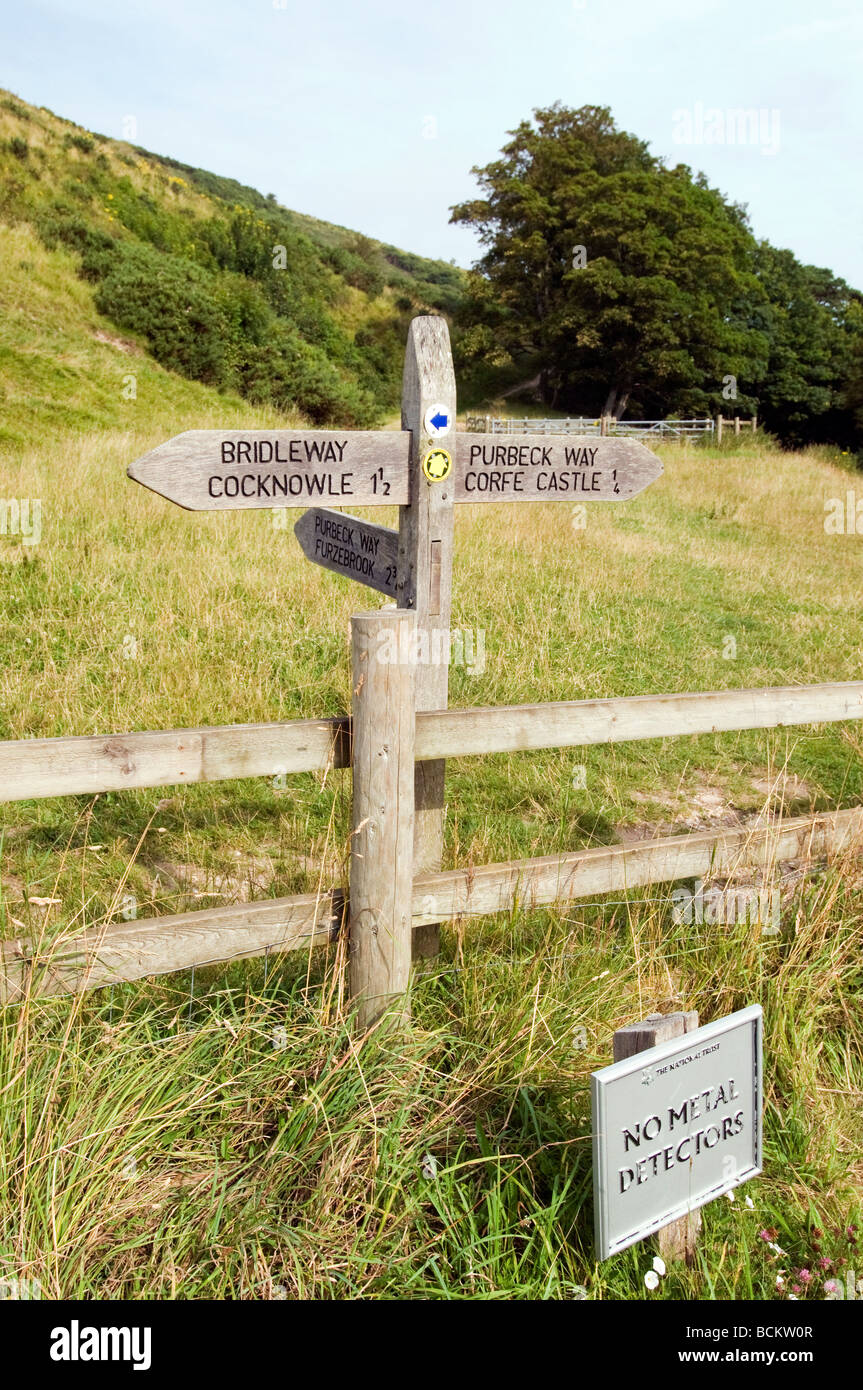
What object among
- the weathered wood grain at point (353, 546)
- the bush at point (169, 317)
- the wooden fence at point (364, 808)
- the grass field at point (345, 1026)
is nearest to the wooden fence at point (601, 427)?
the bush at point (169, 317)

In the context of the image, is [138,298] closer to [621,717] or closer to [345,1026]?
[621,717]

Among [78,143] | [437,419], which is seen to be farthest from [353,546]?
[78,143]

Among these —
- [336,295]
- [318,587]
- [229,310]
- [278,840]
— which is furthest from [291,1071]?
[336,295]

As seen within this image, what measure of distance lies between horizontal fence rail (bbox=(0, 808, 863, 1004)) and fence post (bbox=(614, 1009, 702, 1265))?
0.80 metres

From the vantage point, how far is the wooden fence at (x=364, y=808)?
242 cm

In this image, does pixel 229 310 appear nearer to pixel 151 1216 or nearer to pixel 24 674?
pixel 24 674

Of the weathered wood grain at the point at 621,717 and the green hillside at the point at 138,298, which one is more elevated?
the green hillside at the point at 138,298

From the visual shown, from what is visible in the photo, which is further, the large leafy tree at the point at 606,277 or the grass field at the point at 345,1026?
the large leafy tree at the point at 606,277

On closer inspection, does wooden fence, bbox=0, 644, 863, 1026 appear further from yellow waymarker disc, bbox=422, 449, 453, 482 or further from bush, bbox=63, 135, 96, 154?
bush, bbox=63, 135, 96, 154

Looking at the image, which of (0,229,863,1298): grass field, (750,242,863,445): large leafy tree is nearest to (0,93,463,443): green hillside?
(0,229,863,1298): grass field

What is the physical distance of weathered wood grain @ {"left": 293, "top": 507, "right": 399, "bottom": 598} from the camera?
3316 mm

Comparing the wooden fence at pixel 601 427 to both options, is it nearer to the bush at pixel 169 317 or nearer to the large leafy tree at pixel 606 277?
the large leafy tree at pixel 606 277

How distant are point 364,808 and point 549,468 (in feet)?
4.35

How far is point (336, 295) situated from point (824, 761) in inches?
1297
